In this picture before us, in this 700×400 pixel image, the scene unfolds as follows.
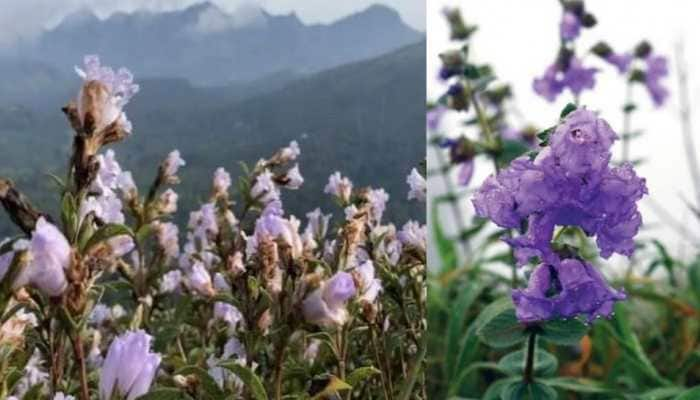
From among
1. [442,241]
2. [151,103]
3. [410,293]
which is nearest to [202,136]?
[151,103]

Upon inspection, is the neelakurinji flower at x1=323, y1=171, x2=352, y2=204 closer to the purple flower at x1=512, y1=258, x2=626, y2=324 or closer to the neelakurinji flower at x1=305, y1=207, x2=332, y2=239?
the neelakurinji flower at x1=305, y1=207, x2=332, y2=239

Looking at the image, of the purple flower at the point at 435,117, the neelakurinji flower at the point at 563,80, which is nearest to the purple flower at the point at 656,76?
the purple flower at the point at 435,117

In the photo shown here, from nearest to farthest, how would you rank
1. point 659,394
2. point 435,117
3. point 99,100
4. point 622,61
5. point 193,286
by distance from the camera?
point 99,100
point 193,286
point 659,394
point 622,61
point 435,117

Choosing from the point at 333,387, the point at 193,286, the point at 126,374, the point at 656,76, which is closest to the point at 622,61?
the point at 656,76

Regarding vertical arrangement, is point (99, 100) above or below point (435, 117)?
below

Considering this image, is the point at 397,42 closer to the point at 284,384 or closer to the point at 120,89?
the point at 284,384

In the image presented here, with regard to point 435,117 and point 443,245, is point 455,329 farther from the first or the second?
point 435,117
